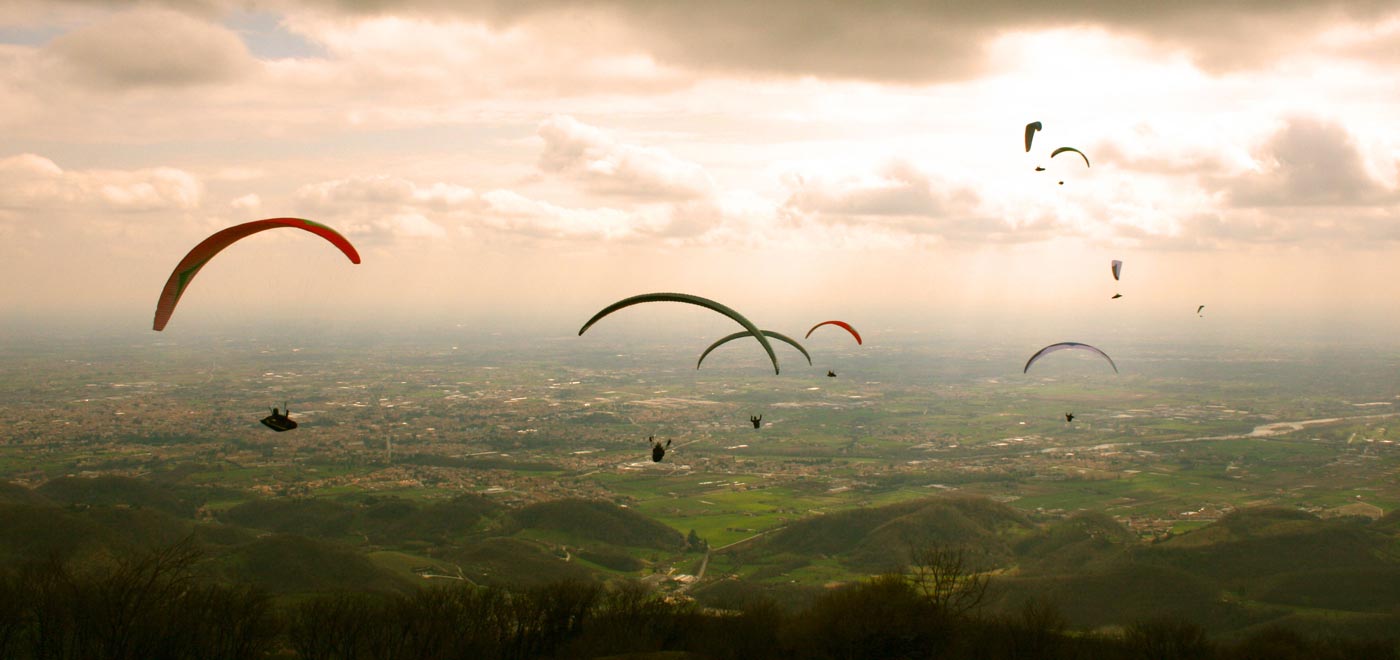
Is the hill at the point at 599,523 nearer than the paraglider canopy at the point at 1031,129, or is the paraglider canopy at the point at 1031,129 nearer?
the paraglider canopy at the point at 1031,129

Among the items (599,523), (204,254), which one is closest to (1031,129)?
(204,254)

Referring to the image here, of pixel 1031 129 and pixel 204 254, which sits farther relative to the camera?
pixel 1031 129

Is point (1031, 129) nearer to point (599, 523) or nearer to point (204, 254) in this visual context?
point (204, 254)

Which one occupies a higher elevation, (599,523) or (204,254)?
(204,254)

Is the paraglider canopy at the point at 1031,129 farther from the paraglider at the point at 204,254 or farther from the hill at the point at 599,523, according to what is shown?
the hill at the point at 599,523

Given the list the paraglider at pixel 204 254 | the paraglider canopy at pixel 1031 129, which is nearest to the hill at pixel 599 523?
the paraglider canopy at pixel 1031 129

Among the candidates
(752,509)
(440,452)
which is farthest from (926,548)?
(440,452)

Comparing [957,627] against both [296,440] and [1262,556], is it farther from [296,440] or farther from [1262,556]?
[296,440]

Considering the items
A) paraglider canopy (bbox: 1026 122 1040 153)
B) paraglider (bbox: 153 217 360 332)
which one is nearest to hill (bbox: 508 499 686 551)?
paraglider canopy (bbox: 1026 122 1040 153)
